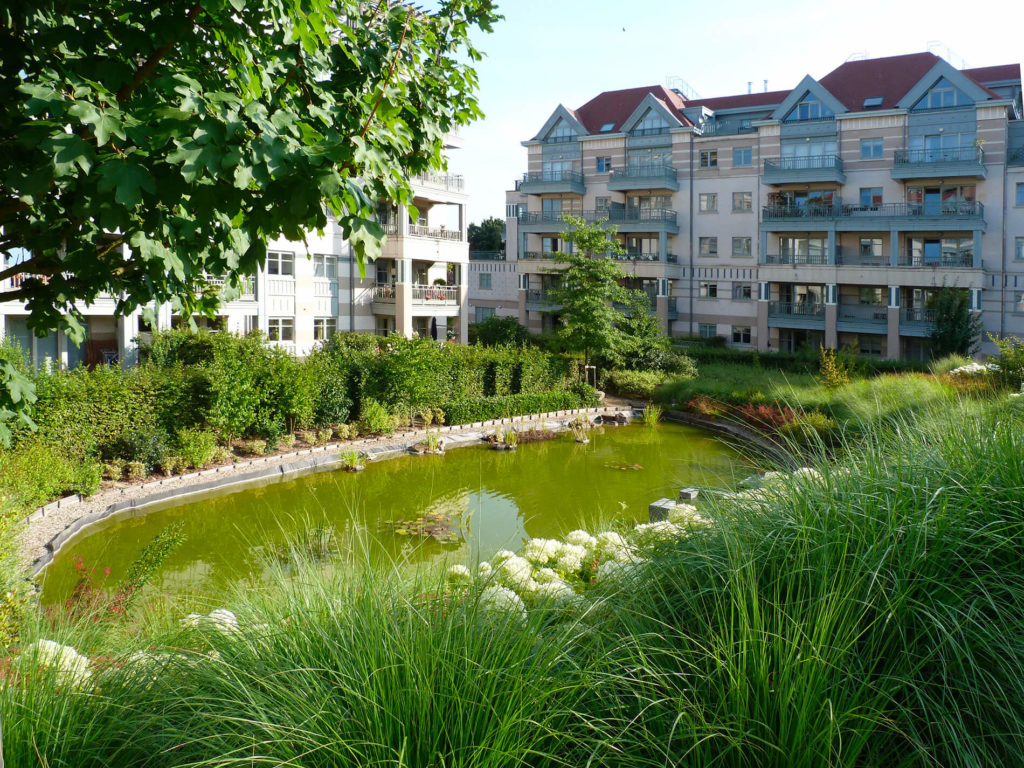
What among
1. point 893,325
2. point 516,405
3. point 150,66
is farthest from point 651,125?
point 150,66

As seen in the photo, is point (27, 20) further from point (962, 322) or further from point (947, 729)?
point (962, 322)

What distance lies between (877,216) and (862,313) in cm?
414

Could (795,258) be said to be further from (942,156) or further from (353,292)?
(353,292)

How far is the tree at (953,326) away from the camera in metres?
29.7

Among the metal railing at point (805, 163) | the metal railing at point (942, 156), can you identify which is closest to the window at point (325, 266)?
the metal railing at point (805, 163)

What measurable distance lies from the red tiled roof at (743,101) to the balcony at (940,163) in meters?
8.31

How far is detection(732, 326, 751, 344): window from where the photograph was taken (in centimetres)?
3834

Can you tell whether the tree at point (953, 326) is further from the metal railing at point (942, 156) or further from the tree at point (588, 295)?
the tree at point (588, 295)

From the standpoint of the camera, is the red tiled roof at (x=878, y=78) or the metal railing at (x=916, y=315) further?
the red tiled roof at (x=878, y=78)

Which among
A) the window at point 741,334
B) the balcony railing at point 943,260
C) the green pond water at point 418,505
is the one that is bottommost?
the green pond water at point 418,505

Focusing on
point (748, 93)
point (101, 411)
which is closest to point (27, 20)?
point (101, 411)

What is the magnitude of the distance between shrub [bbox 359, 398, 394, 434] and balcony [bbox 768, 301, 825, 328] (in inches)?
898

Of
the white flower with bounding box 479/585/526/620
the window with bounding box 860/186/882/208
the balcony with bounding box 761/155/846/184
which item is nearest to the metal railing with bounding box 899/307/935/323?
the window with bounding box 860/186/882/208

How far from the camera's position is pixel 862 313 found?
115 ft
